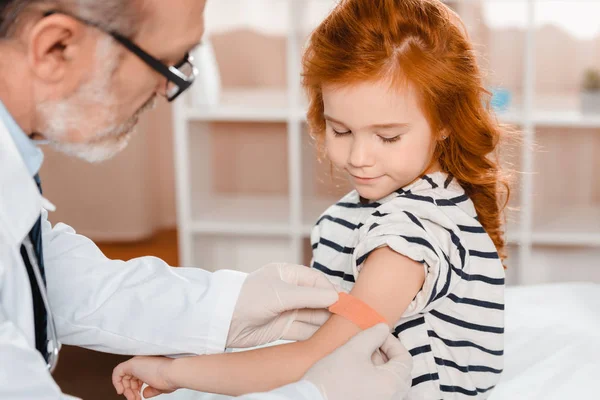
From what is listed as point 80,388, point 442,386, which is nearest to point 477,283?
point 442,386

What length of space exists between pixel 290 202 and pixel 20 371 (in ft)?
6.81

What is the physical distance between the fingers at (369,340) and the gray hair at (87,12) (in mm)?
511

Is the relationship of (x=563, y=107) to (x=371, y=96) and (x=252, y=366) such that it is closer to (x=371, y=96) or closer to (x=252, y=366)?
(x=371, y=96)

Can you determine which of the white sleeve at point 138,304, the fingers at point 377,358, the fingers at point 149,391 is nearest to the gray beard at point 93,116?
the white sleeve at point 138,304

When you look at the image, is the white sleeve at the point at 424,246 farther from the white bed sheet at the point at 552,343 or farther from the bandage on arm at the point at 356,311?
the white bed sheet at the point at 552,343

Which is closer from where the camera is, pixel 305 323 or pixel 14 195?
pixel 14 195

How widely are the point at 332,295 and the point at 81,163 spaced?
3.12 metres

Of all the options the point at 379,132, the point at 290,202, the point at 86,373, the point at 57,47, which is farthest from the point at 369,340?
the point at 290,202

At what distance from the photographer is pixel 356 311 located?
1.18m

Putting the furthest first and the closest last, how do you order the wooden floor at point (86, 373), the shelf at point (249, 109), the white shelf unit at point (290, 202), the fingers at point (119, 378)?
the shelf at point (249, 109) < the white shelf unit at point (290, 202) < the wooden floor at point (86, 373) < the fingers at point (119, 378)

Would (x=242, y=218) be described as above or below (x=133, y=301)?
below

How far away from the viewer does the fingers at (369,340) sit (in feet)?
3.67

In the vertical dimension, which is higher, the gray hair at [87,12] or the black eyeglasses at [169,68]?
the gray hair at [87,12]

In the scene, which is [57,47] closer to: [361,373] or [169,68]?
[169,68]
